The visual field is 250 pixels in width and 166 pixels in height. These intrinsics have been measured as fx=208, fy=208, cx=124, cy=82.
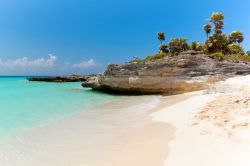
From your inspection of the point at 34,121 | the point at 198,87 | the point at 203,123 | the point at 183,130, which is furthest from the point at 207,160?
the point at 198,87

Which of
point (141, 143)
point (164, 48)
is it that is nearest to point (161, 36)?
point (164, 48)

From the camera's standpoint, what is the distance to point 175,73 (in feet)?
59.7

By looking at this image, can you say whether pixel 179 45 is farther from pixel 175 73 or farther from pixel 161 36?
pixel 175 73

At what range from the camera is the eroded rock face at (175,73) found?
17156 millimetres

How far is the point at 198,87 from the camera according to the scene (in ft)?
55.8

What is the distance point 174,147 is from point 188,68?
1418cm

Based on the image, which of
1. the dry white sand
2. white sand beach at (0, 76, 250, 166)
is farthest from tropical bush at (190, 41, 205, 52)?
the dry white sand

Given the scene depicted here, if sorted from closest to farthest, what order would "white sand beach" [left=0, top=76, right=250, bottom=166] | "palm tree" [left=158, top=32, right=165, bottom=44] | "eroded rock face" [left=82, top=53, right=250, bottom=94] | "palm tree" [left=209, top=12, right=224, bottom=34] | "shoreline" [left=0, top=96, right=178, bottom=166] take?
"white sand beach" [left=0, top=76, right=250, bottom=166] < "shoreline" [left=0, top=96, right=178, bottom=166] < "eroded rock face" [left=82, top=53, right=250, bottom=94] < "palm tree" [left=209, top=12, right=224, bottom=34] < "palm tree" [left=158, top=32, right=165, bottom=44]

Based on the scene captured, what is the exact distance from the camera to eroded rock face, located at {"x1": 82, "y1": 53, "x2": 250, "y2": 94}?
17.2m

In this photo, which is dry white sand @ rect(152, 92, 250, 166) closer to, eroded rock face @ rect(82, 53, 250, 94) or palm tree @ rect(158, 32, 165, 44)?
eroded rock face @ rect(82, 53, 250, 94)

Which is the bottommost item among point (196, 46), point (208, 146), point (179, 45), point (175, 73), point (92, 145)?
point (92, 145)

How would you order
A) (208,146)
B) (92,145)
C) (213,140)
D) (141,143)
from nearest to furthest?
1. (208,146)
2. (213,140)
3. (141,143)
4. (92,145)

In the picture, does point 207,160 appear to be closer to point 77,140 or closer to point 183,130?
point 183,130

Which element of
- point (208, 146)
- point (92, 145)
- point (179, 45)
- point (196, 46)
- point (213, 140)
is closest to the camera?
point (208, 146)
